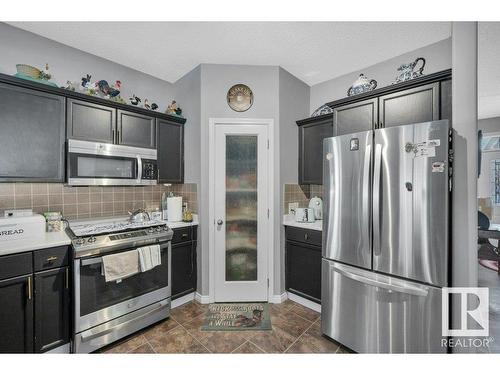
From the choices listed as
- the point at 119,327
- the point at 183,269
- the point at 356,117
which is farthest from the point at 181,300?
the point at 356,117

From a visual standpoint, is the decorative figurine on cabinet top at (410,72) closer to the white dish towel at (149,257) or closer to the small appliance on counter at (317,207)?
the small appliance on counter at (317,207)

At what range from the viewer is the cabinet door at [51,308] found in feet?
5.36

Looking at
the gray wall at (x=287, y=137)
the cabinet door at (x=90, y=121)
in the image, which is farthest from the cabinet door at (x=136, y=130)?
the gray wall at (x=287, y=137)

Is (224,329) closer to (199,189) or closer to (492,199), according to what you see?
(199,189)

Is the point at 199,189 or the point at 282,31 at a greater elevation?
the point at 282,31

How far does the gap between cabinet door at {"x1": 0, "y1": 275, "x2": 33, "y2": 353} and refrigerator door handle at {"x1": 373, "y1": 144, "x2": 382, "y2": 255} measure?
2.56m

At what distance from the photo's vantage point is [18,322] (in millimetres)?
1565

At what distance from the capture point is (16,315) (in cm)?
156

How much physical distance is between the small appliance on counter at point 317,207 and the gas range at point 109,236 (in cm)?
177

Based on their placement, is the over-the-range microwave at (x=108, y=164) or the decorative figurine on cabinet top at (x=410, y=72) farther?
the over-the-range microwave at (x=108, y=164)

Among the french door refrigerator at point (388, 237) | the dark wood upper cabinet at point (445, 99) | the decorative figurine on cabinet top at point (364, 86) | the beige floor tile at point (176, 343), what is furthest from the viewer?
the decorative figurine on cabinet top at point (364, 86)

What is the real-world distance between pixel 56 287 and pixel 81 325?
37cm

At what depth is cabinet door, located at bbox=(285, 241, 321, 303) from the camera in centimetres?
244

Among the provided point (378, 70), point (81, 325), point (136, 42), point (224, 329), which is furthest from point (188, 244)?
point (378, 70)
